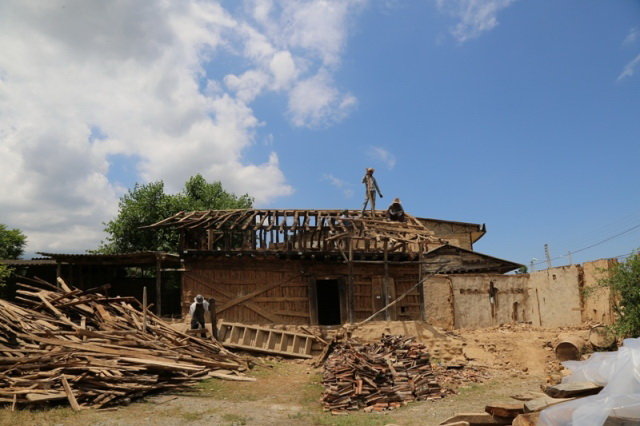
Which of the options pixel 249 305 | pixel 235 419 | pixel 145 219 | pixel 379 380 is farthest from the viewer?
pixel 145 219

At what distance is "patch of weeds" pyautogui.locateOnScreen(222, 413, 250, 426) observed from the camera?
8156 mm

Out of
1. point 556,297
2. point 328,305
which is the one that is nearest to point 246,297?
point 328,305

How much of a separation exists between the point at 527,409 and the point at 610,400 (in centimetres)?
128

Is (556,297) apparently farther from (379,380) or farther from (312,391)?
(312,391)

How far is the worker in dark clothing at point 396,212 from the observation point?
18891 mm

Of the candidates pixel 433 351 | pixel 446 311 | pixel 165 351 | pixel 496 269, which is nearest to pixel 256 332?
pixel 165 351

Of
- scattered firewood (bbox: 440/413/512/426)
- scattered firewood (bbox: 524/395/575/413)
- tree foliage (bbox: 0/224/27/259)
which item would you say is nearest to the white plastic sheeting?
scattered firewood (bbox: 524/395/575/413)

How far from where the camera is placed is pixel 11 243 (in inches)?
1177

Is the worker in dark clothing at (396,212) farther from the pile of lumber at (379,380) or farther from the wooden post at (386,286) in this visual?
the pile of lumber at (379,380)

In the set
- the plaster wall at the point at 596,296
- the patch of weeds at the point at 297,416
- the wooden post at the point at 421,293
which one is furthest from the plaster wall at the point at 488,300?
the patch of weeds at the point at 297,416

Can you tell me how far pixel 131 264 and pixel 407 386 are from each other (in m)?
13.4

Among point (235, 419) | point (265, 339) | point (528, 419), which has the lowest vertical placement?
point (235, 419)

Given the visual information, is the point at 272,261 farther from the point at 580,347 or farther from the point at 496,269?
the point at 496,269

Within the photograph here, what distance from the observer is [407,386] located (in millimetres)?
10375
